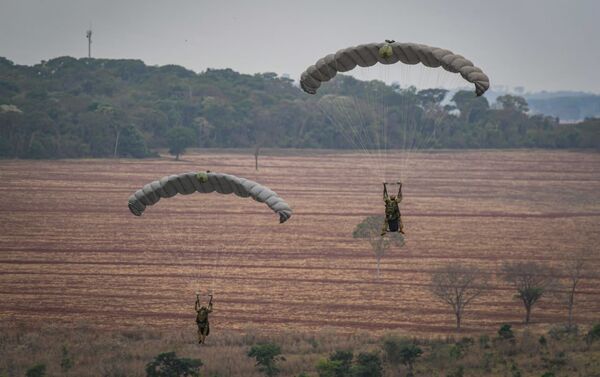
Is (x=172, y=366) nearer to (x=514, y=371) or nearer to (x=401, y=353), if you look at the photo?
(x=401, y=353)

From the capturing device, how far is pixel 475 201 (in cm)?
8456

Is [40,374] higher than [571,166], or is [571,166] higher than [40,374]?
[571,166]

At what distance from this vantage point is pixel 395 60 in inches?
952

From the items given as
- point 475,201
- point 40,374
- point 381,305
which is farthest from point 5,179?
point 40,374

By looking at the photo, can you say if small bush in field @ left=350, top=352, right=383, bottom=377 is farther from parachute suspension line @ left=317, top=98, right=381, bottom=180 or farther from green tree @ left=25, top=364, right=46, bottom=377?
parachute suspension line @ left=317, top=98, right=381, bottom=180

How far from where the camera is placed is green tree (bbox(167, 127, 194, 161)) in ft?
360

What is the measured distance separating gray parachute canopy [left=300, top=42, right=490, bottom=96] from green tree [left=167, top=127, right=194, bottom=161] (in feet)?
275

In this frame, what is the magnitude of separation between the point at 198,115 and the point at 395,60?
359 ft

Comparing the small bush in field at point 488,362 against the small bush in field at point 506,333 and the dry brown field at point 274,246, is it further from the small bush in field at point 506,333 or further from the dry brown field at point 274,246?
the dry brown field at point 274,246

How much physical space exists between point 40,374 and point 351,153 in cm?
9725

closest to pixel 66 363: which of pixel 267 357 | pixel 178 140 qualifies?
pixel 267 357

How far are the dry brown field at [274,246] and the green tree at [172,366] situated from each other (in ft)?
25.1

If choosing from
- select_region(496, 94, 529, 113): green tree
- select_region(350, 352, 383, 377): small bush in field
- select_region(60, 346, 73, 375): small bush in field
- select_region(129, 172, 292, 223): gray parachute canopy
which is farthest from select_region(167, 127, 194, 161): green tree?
select_region(129, 172, 292, 223): gray parachute canopy

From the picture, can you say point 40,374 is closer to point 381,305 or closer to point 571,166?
point 381,305
